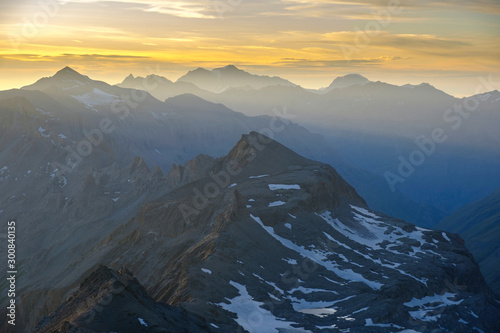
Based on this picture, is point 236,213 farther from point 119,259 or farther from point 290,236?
point 119,259

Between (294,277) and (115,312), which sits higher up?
(115,312)

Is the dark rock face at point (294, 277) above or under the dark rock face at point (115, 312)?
under

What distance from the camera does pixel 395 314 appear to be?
134 meters

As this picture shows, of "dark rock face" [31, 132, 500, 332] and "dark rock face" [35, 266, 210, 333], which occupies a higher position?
"dark rock face" [35, 266, 210, 333]

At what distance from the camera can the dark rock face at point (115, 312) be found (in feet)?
300

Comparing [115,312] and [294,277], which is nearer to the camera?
[115,312]

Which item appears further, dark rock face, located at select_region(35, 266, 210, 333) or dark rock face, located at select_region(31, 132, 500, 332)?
dark rock face, located at select_region(31, 132, 500, 332)

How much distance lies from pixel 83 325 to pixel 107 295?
29.8 ft

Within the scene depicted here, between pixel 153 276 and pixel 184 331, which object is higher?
pixel 184 331

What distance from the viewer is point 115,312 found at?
312ft

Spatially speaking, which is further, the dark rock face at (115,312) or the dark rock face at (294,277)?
the dark rock face at (294,277)

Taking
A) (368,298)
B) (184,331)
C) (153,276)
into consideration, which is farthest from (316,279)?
(184,331)

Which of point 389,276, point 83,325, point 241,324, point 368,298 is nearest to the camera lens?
point 83,325

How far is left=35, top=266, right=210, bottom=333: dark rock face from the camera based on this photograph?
300ft
